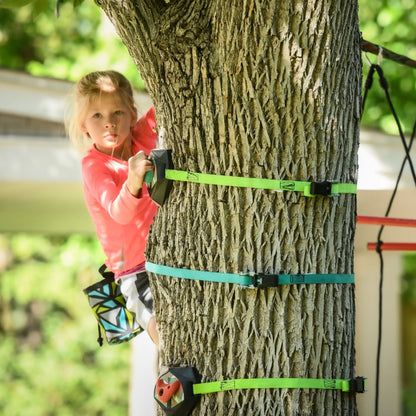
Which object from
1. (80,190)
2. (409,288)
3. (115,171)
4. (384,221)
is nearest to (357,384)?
(384,221)

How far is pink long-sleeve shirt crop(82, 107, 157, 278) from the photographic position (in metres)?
3.32

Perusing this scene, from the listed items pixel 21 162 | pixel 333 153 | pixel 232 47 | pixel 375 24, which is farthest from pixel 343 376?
pixel 375 24

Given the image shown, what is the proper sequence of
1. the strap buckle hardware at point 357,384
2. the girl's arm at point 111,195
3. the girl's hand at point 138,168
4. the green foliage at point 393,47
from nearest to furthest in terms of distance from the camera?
1. the strap buckle hardware at point 357,384
2. the girl's hand at point 138,168
3. the girl's arm at point 111,195
4. the green foliage at point 393,47

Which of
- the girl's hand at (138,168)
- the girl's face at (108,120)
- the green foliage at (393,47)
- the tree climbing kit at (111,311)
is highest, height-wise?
the green foliage at (393,47)

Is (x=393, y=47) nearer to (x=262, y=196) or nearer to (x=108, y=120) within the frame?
(x=108, y=120)

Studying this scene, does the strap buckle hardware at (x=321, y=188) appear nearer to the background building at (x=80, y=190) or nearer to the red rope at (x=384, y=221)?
the red rope at (x=384, y=221)

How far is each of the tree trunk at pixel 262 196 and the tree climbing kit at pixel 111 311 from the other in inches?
37.8

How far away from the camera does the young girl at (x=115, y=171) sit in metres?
3.37

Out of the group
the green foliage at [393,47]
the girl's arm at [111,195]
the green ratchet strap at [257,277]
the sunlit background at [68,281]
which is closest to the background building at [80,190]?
the girl's arm at [111,195]

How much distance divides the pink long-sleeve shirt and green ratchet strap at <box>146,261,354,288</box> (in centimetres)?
70

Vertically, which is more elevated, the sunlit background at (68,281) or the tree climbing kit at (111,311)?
the sunlit background at (68,281)

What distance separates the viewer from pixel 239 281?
2.52 metres

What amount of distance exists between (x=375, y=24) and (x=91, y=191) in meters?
9.79

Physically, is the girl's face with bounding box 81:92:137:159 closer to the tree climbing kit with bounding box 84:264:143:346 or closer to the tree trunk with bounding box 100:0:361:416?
the tree climbing kit with bounding box 84:264:143:346
